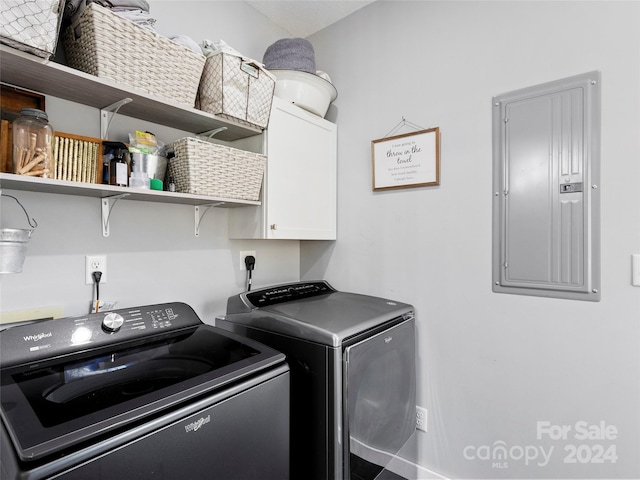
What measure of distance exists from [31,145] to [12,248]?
316 millimetres

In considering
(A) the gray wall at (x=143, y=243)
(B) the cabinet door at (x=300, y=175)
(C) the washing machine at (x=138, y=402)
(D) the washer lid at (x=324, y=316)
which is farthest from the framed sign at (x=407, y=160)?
(C) the washing machine at (x=138, y=402)

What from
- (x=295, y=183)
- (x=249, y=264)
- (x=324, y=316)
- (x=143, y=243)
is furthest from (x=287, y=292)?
(x=143, y=243)

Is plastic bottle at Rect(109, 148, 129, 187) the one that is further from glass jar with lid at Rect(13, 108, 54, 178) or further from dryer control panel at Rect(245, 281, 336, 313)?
dryer control panel at Rect(245, 281, 336, 313)

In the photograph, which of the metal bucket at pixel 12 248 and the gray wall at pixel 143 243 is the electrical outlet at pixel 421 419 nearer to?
the gray wall at pixel 143 243

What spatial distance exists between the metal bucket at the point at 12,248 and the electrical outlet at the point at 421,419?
182cm

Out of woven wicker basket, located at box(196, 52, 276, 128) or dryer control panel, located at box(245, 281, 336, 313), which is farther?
dryer control panel, located at box(245, 281, 336, 313)

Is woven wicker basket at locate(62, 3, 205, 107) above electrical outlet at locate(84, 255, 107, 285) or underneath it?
above

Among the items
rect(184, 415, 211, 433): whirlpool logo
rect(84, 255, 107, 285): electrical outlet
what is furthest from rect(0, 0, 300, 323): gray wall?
rect(184, 415, 211, 433): whirlpool logo

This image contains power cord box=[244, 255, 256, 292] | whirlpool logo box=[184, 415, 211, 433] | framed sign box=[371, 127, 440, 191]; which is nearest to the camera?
whirlpool logo box=[184, 415, 211, 433]

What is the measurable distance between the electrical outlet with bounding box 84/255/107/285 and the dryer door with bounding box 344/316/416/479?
100 centimetres

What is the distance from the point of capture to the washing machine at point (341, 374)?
124 cm

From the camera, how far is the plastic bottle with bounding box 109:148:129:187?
1.20m

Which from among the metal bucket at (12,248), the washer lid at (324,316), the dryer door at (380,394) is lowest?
the dryer door at (380,394)

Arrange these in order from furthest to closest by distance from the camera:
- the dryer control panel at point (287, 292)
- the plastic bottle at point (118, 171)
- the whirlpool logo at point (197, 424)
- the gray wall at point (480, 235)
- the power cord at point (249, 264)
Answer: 1. the power cord at point (249, 264)
2. the dryer control panel at point (287, 292)
3. the gray wall at point (480, 235)
4. the plastic bottle at point (118, 171)
5. the whirlpool logo at point (197, 424)
